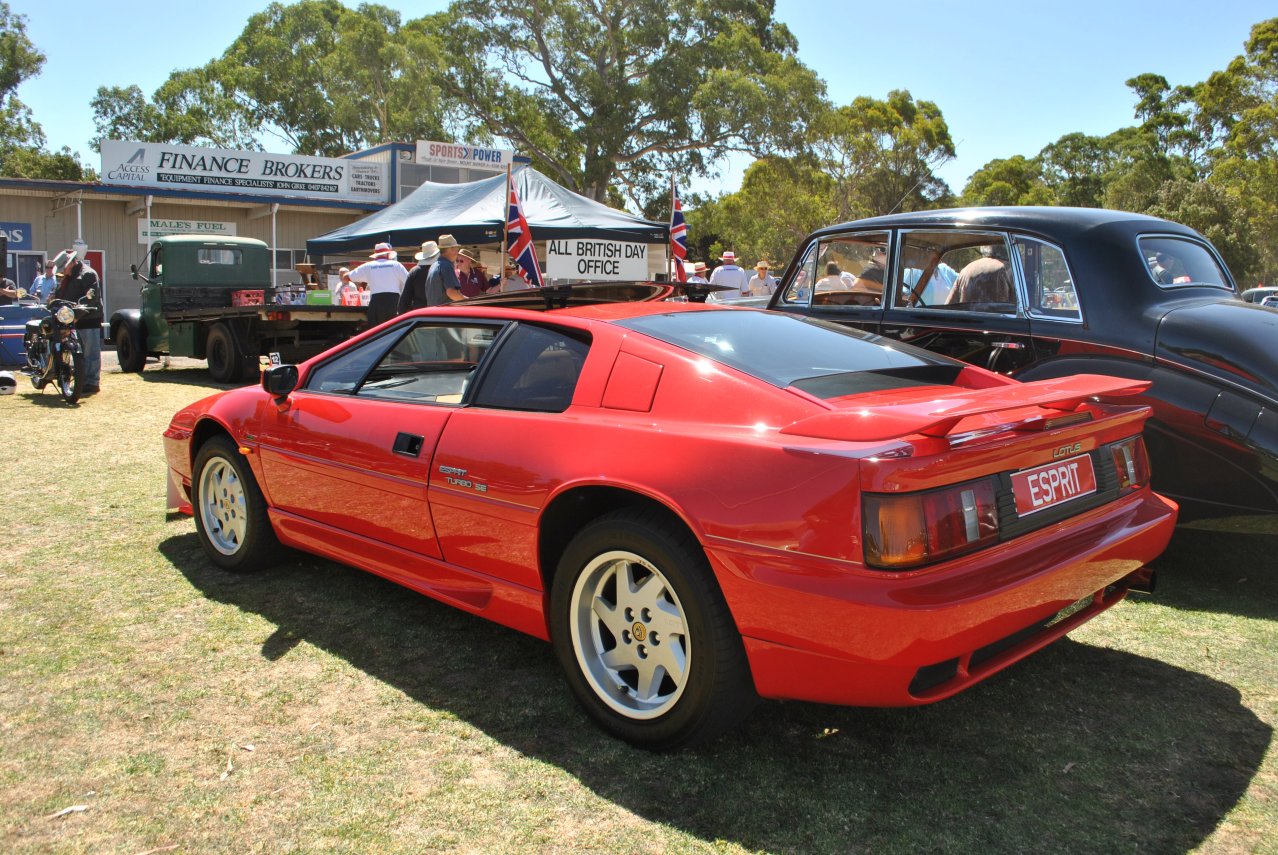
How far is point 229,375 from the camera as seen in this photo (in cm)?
1191

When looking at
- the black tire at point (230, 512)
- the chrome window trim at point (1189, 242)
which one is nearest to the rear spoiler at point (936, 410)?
the chrome window trim at point (1189, 242)

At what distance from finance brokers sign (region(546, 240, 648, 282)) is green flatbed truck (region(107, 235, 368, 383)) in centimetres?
355

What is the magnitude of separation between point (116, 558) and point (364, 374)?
1.78 metres

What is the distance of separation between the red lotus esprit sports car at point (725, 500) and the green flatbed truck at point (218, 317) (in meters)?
8.45

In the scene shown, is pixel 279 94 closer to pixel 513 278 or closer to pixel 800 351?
pixel 513 278

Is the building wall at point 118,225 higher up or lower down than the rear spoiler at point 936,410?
higher up

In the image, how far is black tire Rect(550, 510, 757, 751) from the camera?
2.43 metres

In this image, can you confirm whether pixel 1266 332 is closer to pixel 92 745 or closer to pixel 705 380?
pixel 705 380

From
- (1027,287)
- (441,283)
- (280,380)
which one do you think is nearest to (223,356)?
(441,283)

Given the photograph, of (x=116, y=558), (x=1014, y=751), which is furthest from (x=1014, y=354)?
(x=116, y=558)

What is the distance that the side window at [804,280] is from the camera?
607 centimetres

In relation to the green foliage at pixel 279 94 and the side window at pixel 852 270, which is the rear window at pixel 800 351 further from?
the green foliage at pixel 279 94

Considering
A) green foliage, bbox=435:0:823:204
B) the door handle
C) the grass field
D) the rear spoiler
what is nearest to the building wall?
green foliage, bbox=435:0:823:204

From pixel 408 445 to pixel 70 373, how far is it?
8299 millimetres
